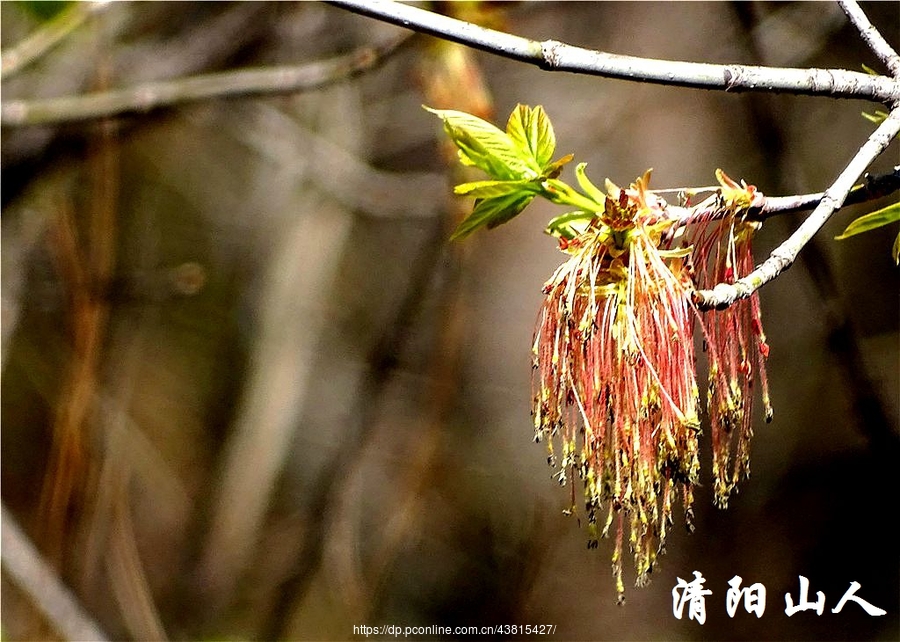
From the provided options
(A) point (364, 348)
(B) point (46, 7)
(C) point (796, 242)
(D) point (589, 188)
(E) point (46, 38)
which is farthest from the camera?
(A) point (364, 348)

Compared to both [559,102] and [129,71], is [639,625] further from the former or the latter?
[129,71]

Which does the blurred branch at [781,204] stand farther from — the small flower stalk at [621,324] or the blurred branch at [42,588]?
the blurred branch at [42,588]

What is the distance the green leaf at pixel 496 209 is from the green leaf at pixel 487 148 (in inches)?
0.7

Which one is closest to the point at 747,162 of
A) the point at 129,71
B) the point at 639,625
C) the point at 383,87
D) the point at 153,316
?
the point at 383,87

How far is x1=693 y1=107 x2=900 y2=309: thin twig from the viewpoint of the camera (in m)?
0.48

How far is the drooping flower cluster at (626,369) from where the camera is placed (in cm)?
56

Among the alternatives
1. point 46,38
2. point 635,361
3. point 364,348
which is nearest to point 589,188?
point 635,361

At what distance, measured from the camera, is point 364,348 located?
2.54 meters

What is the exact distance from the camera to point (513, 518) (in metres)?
2.35

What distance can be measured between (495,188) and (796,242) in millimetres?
219

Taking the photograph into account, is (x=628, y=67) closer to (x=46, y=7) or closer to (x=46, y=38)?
(x=46, y=7)

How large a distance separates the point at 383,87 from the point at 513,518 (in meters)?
1.44

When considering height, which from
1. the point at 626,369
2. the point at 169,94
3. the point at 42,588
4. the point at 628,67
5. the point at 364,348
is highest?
the point at 169,94

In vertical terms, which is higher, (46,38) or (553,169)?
(46,38)
